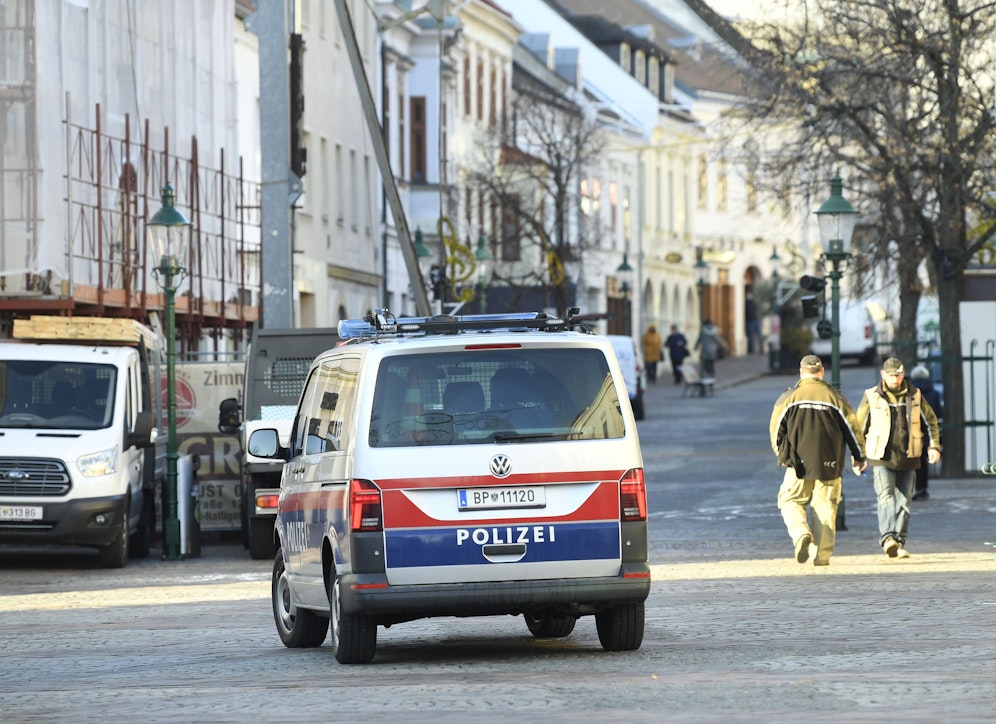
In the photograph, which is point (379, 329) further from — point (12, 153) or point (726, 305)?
point (726, 305)

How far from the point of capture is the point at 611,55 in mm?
95000

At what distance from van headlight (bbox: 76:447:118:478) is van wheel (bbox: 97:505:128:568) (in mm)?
453

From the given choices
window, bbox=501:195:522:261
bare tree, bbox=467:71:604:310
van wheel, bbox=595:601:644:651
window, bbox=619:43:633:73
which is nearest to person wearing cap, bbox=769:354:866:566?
van wheel, bbox=595:601:644:651

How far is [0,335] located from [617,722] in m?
19.6

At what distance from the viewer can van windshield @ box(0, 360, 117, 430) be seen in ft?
76.6

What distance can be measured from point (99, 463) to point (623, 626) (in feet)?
35.6

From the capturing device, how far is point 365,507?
40.9ft

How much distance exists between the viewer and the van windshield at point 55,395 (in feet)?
76.6

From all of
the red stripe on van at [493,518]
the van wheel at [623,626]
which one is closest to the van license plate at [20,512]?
the van wheel at [623,626]

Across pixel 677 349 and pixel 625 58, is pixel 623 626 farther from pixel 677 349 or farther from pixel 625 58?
pixel 625 58

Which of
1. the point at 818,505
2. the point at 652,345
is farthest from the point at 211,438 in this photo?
the point at 652,345

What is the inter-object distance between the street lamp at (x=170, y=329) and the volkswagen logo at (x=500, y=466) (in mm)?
12314

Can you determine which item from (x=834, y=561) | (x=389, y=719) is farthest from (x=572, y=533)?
(x=834, y=561)

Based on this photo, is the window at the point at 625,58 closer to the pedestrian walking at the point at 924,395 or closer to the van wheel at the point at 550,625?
the pedestrian walking at the point at 924,395
